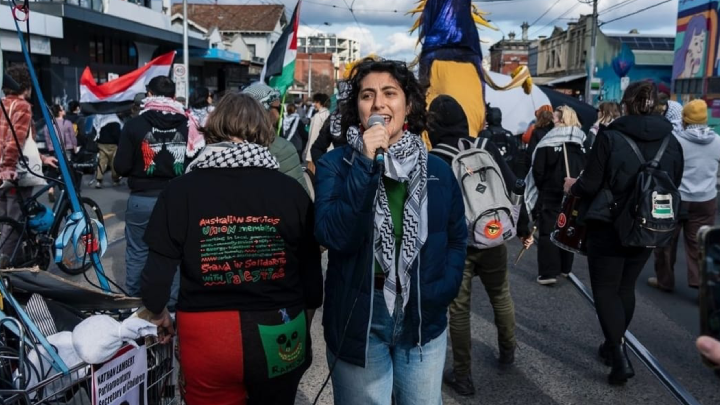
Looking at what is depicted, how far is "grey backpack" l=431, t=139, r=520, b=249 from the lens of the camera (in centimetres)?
400

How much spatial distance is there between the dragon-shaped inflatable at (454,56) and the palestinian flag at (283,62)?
240cm

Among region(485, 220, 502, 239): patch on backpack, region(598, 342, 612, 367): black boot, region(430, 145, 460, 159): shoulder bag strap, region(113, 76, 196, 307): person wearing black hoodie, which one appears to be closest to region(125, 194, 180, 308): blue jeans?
region(113, 76, 196, 307): person wearing black hoodie

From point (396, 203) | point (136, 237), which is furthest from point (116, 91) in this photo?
point (396, 203)

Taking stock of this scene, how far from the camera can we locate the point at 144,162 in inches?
203

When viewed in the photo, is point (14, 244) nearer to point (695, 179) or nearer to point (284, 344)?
point (284, 344)

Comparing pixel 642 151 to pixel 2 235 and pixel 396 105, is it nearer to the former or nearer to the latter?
pixel 396 105

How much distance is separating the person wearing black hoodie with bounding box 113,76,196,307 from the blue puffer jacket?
115 inches

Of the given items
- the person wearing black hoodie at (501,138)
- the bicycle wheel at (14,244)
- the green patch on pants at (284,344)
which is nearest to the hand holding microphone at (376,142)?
the green patch on pants at (284,344)

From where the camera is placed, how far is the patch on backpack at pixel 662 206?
13.5 ft

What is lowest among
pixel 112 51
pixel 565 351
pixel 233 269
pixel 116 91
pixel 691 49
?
pixel 565 351

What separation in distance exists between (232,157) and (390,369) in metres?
1.05

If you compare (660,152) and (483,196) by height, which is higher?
(660,152)

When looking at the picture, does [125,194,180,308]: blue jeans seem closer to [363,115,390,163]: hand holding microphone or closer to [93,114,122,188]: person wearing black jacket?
[363,115,390,163]: hand holding microphone

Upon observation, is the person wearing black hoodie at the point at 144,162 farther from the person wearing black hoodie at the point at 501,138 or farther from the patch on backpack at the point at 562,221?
the person wearing black hoodie at the point at 501,138
